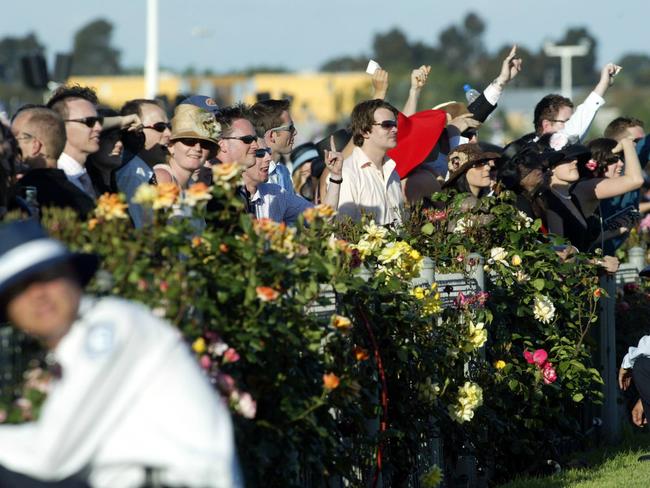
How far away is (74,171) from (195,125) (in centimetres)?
90

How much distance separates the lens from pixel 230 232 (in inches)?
250

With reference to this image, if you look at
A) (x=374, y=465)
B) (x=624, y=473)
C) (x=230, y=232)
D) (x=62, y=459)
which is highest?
(x=230, y=232)

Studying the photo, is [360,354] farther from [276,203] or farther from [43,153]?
[276,203]

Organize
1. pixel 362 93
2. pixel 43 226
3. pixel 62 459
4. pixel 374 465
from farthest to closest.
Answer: pixel 362 93 < pixel 374 465 < pixel 43 226 < pixel 62 459

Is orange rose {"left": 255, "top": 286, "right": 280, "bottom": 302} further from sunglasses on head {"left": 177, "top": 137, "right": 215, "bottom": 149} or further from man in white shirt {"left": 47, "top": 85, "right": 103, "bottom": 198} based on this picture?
sunglasses on head {"left": 177, "top": 137, "right": 215, "bottom": 149}

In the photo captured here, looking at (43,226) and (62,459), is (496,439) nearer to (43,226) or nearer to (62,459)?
(43,226)

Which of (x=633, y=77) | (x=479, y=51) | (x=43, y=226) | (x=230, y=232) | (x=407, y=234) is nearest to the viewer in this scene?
(x=43, y=226)

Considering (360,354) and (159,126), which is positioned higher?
(159,126)

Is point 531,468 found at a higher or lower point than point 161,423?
lower

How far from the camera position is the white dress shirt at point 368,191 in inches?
393

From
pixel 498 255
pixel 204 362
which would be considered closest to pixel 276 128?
pixel 498 255

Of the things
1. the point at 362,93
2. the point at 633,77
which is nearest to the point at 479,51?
the point at 633,77

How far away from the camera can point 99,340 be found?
14.6ft

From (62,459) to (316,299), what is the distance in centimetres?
227
